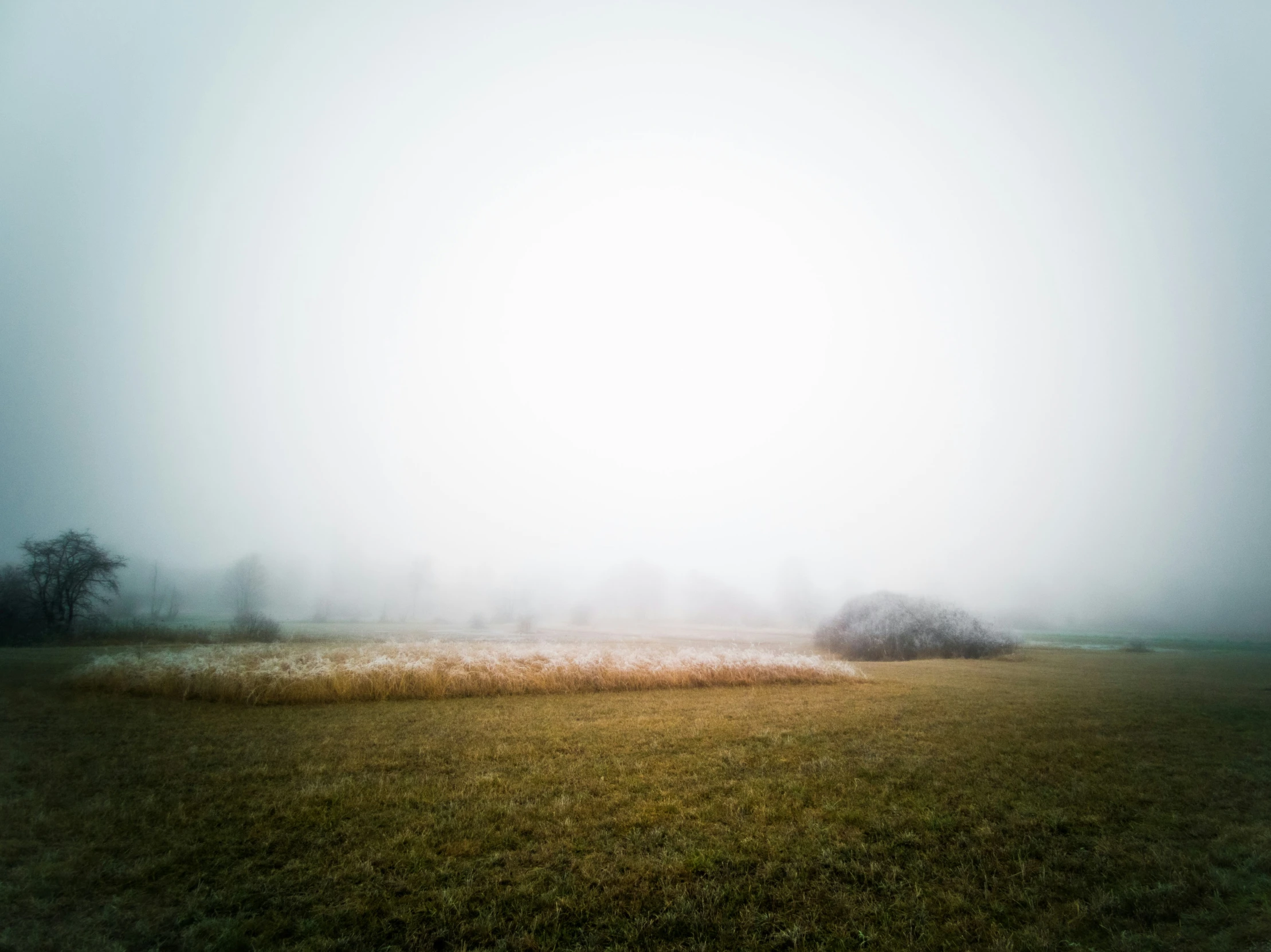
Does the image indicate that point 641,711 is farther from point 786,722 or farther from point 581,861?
point 581,861

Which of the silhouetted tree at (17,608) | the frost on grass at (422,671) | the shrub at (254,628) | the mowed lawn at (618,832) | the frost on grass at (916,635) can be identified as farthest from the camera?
the frost on grass at (916,635)

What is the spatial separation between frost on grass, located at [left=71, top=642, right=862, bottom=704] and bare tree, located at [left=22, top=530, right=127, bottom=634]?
5.99 meters

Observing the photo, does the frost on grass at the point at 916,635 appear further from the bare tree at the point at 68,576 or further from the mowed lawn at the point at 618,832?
the bare tree at the point at 68,576

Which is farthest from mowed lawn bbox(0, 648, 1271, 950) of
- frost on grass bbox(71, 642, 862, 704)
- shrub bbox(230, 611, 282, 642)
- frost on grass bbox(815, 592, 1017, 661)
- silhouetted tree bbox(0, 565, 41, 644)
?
frost on grass bbox(815, 592, 1017, 661)

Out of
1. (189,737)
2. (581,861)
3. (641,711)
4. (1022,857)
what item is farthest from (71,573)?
(1022,857)

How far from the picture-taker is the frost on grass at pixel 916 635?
89.5ft

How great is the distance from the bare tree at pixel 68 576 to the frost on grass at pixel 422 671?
236 inches

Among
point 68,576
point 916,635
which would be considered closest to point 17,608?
point 68,576

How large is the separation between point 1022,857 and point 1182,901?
3.57ft

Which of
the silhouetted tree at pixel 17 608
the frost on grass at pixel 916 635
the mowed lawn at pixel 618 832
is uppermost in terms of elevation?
the silhouetted tree at pixel 17 608

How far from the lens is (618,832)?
5305 mm

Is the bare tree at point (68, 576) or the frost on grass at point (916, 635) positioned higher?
the bare tree at point (68, 576)

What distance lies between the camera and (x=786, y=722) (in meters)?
10.3

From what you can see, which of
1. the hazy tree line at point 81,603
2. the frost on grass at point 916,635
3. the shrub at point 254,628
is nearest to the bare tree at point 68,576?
the hazy tree line at point 81,603
